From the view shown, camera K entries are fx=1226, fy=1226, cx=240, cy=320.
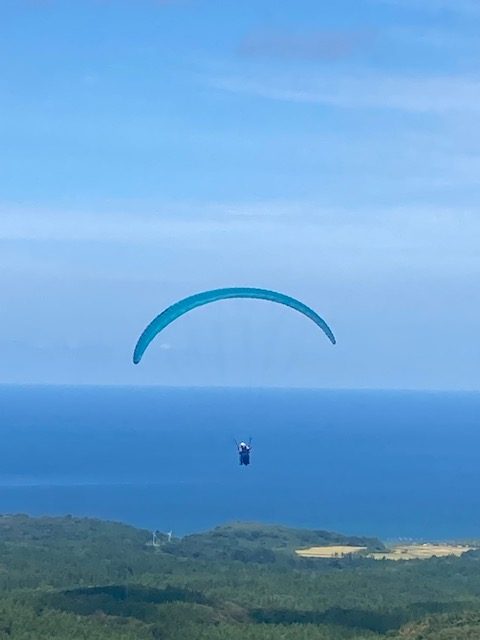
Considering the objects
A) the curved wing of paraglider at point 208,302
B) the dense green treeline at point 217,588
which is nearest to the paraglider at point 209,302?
the curved wing of paraglider at point 208,302

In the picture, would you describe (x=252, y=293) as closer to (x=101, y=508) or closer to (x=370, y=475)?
(x=101, y=508)

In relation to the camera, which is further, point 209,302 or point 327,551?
point 327,551

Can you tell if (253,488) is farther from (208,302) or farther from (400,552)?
(208,302)

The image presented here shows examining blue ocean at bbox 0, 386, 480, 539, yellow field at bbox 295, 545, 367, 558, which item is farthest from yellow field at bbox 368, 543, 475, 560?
blue ocean at bbox 0, 386, 480, 539

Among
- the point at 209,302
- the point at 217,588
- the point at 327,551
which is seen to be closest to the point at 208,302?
the point at 209,302

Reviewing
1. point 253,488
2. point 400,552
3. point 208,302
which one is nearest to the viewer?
point 208,302

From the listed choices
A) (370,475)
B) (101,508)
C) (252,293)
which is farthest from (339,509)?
(252,293)

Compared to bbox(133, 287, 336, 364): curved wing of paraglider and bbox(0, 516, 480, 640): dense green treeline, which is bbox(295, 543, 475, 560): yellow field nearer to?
bbox(0, 516, 480, 640): dense green treeline
